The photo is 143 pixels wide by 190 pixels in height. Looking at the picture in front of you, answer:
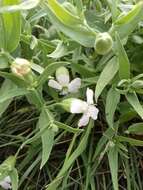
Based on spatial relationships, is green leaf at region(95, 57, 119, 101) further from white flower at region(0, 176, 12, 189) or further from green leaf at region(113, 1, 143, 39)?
white flower at region(0, 176, 12, 189)

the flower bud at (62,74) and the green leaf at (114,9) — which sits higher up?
the green leaf at (114,9)

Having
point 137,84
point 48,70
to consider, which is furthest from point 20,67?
point 137,84

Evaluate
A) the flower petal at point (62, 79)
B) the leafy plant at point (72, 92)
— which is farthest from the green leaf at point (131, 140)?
the flower petal at point (62, 79)

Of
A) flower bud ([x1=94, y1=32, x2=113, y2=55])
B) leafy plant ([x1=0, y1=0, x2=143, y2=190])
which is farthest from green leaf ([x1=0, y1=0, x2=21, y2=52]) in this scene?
flower bud ([x1=94, y1=32, x2=113, y2=55])

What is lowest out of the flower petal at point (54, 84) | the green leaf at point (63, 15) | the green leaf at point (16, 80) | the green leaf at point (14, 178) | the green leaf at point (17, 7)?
the green leaf at point (14, 178)

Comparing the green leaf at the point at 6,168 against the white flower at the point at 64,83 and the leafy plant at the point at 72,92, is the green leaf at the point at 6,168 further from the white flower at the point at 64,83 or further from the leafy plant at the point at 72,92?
the white flower at the point at 64,83

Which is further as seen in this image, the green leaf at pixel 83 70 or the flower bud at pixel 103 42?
the green leaf at pixel 83 70
